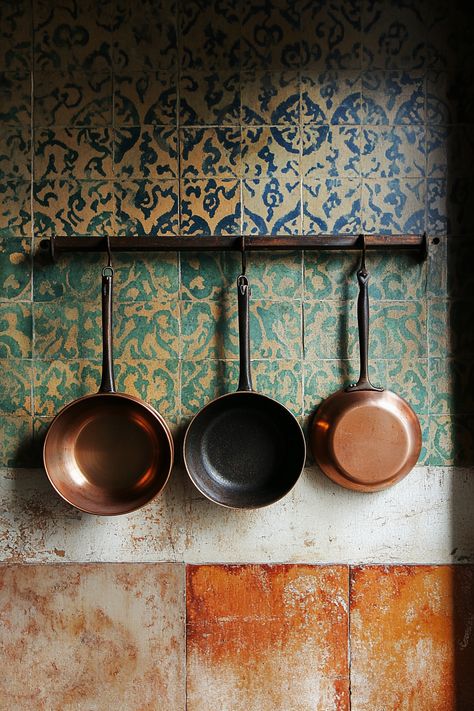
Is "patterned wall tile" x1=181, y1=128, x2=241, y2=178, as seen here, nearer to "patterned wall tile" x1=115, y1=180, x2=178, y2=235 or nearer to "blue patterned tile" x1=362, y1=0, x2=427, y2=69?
"patterned wall tile" x1=115, y1=180, x2=178, y2=235

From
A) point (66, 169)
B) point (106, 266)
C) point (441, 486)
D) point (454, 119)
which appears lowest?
point (441, 486)

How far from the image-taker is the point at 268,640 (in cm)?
146

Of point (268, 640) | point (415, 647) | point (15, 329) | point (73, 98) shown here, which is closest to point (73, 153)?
point (73, 98)

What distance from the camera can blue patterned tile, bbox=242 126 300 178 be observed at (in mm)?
1494

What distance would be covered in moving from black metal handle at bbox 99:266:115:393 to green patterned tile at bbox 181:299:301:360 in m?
0.17

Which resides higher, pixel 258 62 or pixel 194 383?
pixel 258 62

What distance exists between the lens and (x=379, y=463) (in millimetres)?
1432

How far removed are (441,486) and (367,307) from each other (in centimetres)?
46

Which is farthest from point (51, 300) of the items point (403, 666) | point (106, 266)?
point (403, 666)

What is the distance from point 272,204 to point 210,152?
194mm

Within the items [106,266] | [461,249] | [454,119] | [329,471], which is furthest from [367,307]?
[106,266]

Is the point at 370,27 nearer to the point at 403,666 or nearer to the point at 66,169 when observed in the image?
the point at 66,169

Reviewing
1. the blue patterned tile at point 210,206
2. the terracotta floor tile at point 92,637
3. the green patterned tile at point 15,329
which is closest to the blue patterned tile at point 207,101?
the blue patterned tile at point 210,206

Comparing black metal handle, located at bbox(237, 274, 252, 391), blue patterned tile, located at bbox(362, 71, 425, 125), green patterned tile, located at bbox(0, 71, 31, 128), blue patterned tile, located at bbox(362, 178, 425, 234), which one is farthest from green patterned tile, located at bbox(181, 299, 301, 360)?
green patterned tile, located at bbox(0, 71, 31, 128)
